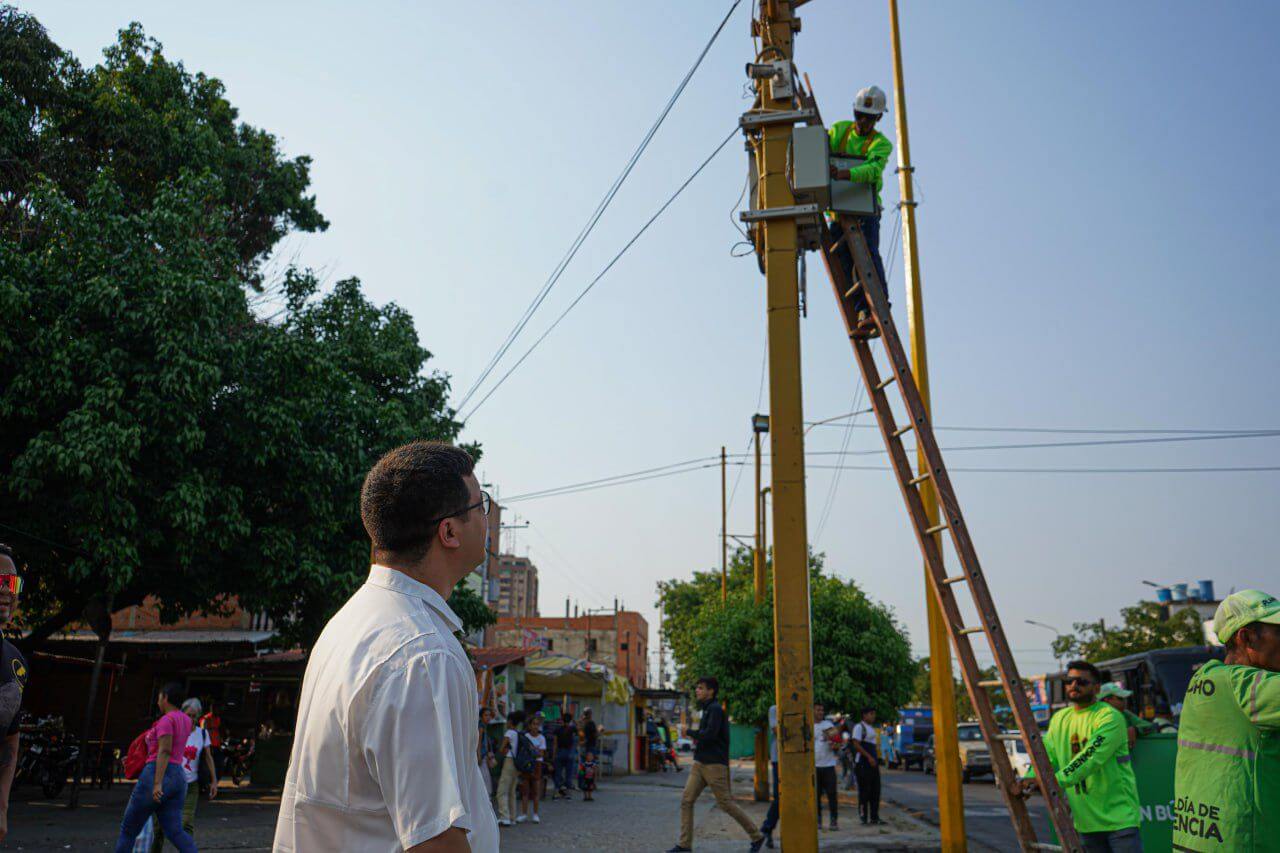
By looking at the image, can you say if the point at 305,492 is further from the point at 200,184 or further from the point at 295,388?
the point at 200,184

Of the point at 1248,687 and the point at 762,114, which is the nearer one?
the point at 1248,687

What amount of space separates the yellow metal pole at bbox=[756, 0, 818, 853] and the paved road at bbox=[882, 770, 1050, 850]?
6.51 m

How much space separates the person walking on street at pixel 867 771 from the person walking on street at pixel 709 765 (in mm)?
5115

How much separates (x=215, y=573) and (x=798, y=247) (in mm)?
11257

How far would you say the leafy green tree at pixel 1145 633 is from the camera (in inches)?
1503

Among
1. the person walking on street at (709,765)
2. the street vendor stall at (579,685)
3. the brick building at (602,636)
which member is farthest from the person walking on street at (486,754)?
the brick building at (602,636)

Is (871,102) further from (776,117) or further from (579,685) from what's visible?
(579,685)

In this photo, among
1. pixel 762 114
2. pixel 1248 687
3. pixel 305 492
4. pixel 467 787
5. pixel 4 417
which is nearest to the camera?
pixel 467 787

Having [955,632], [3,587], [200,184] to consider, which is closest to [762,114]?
[955,632]

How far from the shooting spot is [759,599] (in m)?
24.3

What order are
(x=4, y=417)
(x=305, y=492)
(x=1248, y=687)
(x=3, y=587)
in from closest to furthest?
(x=1248, y=687)
(x=3, y=587)
(x=4, y=417)
(x=305, y=492)

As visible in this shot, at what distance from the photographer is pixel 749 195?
7387 mm

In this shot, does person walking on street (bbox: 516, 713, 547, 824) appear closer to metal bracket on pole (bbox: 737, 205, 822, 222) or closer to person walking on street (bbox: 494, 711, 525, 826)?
person walking on street (bbox: 494, 711, 525, 826)

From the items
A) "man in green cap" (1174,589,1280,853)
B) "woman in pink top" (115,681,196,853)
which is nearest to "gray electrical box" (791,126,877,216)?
"man in green cap" (1174,589,1280,853)
